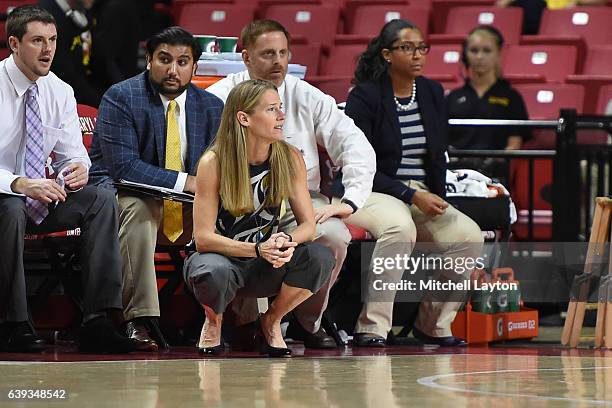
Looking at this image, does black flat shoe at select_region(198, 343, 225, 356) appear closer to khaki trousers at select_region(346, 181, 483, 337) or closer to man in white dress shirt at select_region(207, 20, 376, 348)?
man in white dress shirt at select_region(207, 20, 376, 348)

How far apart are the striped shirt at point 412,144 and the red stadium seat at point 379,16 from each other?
350cm

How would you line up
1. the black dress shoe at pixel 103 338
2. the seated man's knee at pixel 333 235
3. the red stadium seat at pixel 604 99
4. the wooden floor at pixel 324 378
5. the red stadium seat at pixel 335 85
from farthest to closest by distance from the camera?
the red stadium seat at pixel 604 99 → the red stadium seat at pixel 335 85 → the seated man's knee at pixel 333 235 → the black dress shoe at pixel 103 338 → the wooden floor at pixel 324 378

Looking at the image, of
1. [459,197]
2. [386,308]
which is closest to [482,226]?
[459,197]

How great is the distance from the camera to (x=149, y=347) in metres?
5.81

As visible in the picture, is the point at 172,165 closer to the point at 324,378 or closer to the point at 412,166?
the point at 412,166

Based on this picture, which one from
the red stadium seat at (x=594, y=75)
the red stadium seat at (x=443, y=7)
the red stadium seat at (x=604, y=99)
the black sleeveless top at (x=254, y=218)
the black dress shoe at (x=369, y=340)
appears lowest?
the black dress shoe at (x=369, y=340)

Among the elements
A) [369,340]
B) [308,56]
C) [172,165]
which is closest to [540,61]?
[308,56]

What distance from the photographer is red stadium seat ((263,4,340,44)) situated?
33.5 feet

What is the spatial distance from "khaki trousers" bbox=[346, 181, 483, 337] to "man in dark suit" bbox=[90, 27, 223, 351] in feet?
2.89

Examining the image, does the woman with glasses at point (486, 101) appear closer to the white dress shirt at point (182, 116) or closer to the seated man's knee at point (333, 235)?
the seated man's knee at point (333, 235)

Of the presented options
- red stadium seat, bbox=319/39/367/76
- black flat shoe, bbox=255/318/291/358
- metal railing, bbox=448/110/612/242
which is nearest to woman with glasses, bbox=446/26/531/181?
metal railing, bbox=448/110/612/242

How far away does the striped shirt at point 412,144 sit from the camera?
6.63m

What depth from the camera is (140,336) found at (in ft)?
19.2

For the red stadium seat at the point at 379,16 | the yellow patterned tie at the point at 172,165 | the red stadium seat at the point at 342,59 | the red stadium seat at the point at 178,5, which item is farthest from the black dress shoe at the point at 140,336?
the red stadium seat at the point at 178,5
